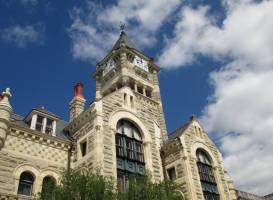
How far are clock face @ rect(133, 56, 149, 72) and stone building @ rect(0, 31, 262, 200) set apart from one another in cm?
1451

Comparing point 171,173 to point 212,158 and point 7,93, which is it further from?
point 7,93

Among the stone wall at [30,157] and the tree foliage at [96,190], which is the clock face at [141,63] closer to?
the stone wall at [30,157]

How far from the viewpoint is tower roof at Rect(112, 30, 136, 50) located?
4554 centimetres

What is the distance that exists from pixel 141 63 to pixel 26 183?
90.8 ft

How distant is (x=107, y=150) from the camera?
23.7 meters

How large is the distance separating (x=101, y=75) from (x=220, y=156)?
884 inches

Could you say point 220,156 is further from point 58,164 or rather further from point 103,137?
point 58,164

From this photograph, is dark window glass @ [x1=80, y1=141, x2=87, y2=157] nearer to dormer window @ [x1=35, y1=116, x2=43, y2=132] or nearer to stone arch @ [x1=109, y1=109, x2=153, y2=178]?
stone arch @ [x1=109, y1=109, x2=153, y2=178]

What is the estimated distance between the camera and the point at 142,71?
44.1m

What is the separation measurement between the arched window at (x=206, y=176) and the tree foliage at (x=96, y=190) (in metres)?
11.8

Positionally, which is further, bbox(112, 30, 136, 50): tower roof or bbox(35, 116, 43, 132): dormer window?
bbox(112, 30, 136, 50): tower roof

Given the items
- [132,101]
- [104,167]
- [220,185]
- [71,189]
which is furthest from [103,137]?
[220,185]

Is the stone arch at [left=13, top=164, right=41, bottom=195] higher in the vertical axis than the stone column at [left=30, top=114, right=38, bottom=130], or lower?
lower

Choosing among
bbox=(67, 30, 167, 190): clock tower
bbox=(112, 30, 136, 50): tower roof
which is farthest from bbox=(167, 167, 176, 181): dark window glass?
bbox=(112, 30, 136, 50): tower roof
